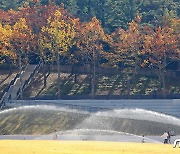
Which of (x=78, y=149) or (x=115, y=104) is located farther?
(x=115, y=104)

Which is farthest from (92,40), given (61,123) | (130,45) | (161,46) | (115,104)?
(61,123)

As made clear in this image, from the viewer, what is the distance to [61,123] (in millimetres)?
54906

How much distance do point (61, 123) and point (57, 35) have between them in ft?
46.3

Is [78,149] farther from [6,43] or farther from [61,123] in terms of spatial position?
[6,43]

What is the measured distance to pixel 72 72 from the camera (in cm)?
7225

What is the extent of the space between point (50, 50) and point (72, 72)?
5798mm

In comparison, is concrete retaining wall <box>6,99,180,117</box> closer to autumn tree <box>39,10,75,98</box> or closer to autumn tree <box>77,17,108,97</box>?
autumn tree <box>77,17,108,97</box>

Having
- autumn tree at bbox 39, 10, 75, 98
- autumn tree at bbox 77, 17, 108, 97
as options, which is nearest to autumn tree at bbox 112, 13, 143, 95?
autumn tree at bbox 77, 17, 108, 97

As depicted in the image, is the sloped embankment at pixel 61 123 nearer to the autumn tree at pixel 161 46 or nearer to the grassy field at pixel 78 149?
the autumn tree at pixel 161 46

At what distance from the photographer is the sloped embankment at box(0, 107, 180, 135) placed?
51.1m

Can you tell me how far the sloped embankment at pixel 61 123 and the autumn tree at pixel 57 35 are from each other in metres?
8.64

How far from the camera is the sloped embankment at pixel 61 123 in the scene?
51.1 meters

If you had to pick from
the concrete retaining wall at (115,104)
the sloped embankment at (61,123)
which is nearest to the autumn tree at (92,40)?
the concrete retaining wall at (115,104)

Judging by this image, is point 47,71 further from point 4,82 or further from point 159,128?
point 159,128
